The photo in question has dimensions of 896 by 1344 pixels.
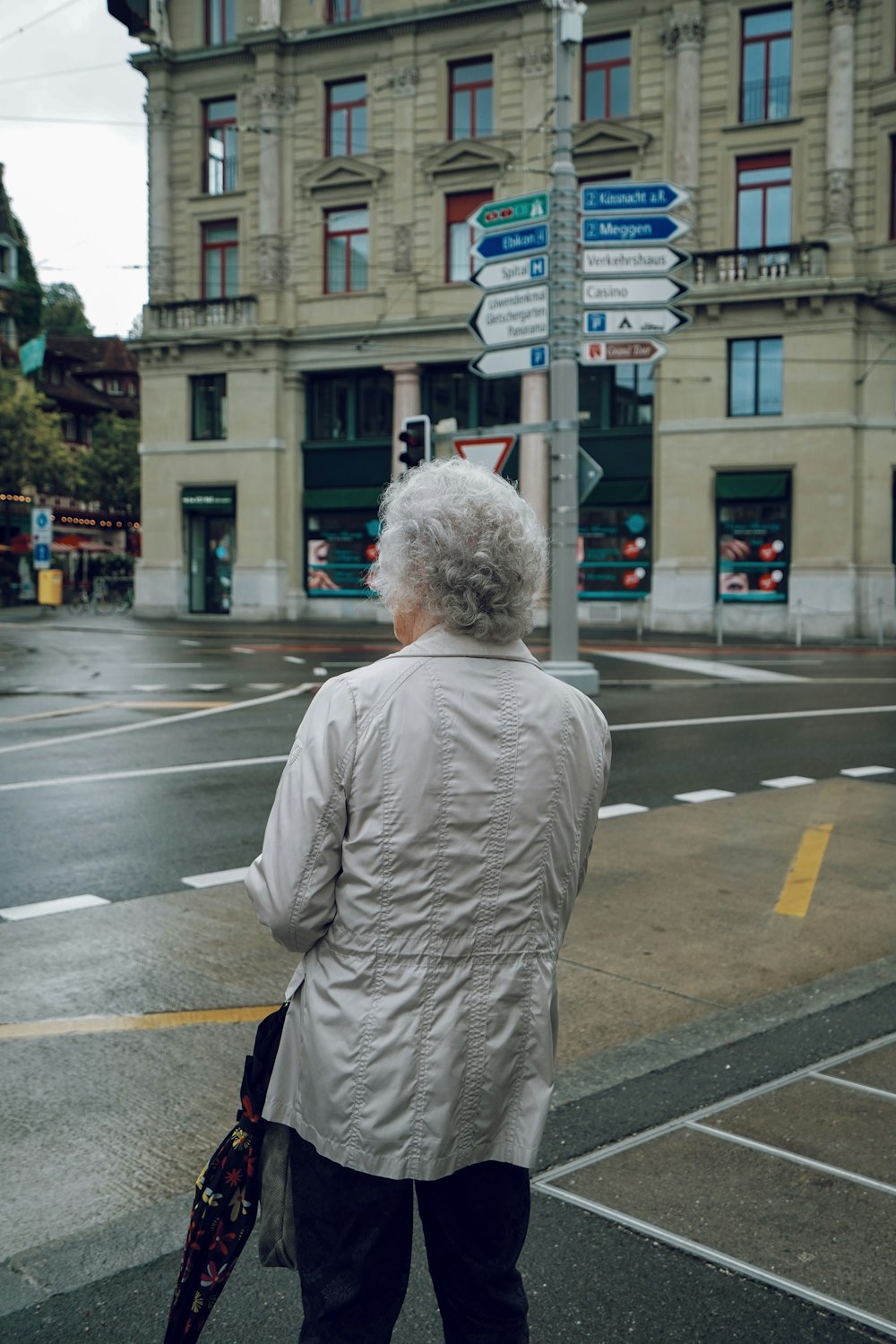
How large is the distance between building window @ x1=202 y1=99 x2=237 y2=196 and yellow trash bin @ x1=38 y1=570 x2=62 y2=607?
722 inches

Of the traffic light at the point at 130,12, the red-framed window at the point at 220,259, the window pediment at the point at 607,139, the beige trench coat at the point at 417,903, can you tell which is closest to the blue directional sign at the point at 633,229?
the traffic light at the point at 130,12

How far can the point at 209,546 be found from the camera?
3931cm

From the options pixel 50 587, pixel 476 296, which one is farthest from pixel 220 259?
pixel 50 587

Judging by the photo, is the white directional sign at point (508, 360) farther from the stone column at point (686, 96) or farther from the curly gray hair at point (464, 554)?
the stone column at point (686, 96)

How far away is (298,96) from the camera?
36875 millimetres

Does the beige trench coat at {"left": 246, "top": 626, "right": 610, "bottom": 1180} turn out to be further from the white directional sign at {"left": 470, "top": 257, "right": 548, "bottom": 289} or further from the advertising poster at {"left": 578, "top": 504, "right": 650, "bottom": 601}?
the advertising poster at {"left": 578, "top": 504, "right": 650, "bottom": 601}

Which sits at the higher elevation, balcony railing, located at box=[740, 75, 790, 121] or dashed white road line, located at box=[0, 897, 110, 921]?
balcony railing, located at box=[740, 75, 790, 121]

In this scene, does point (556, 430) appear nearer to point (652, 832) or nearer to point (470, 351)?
point (652, 832)

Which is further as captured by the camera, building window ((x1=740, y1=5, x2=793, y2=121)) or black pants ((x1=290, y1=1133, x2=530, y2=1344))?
building window ((x1=740, y1=5, x2=793, y2=121))

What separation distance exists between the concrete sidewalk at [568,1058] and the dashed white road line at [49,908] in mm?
179

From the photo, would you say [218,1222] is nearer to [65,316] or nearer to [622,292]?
[622,292]

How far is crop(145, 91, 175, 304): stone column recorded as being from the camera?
126ft

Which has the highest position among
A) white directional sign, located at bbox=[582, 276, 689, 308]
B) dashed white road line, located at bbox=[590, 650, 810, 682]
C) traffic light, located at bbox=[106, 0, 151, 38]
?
traffic light, located at bbox=[106, 0, 151, 38]

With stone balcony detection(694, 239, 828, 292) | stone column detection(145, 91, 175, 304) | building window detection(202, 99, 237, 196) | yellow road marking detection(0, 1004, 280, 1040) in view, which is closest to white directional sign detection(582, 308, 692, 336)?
yellow road marking detection(0, 1004, 280, 1040)
